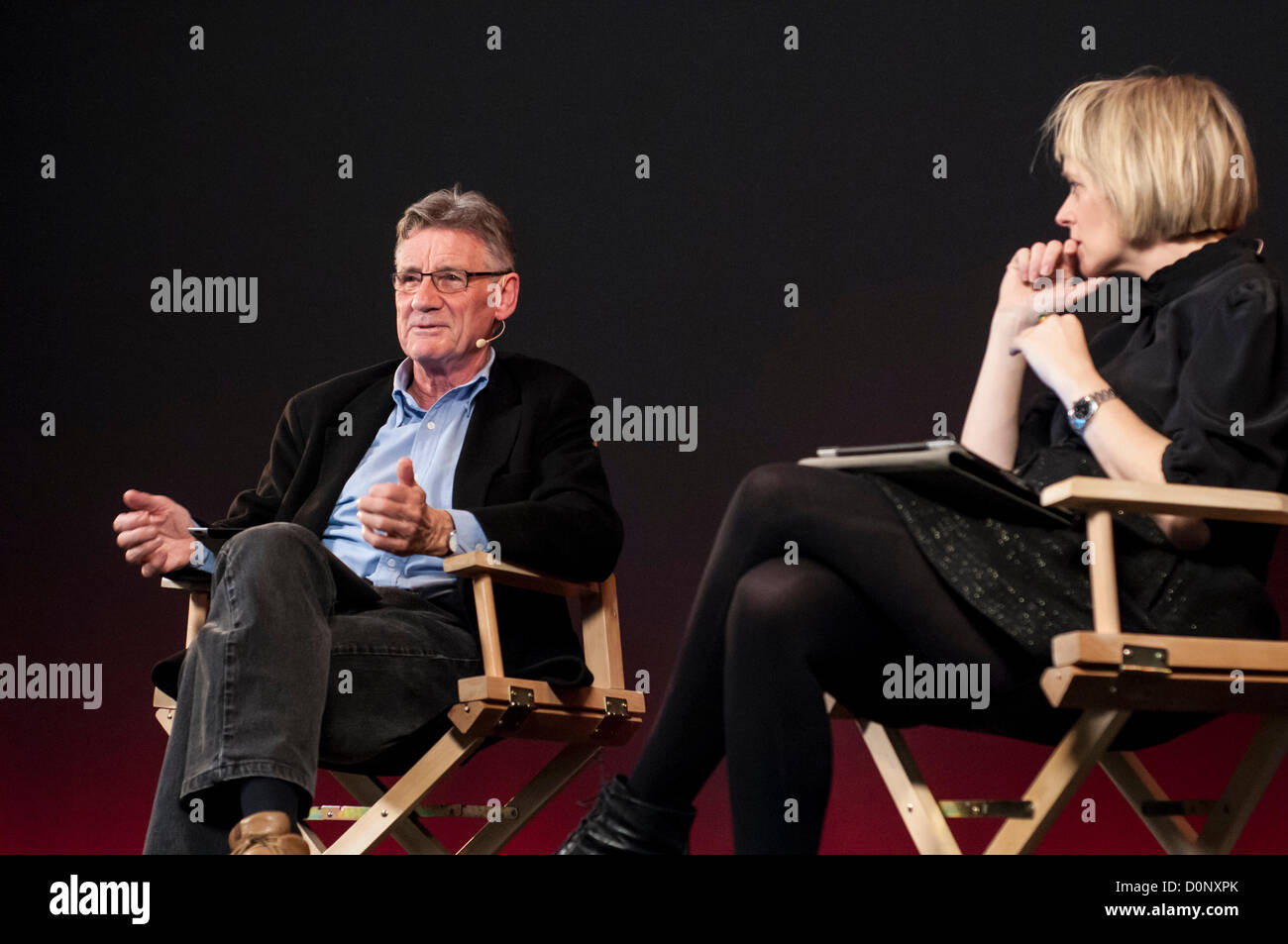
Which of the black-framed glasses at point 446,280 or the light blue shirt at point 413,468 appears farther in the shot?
the black-framed glasses at point 446,280

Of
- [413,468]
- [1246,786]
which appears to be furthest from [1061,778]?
[413,468]

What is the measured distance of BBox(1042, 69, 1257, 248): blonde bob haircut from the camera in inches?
80.4

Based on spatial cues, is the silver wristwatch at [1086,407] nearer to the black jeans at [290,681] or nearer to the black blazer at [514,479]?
the black blazer at [514,479]

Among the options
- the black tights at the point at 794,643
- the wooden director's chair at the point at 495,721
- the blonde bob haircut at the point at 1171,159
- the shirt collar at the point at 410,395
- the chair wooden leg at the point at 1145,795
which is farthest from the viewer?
the shirt collar at the point at 410,395

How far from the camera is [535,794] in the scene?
100 inches

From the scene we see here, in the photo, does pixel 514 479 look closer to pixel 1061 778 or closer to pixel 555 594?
pixel 555 594

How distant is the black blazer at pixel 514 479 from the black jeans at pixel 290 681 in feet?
0.51

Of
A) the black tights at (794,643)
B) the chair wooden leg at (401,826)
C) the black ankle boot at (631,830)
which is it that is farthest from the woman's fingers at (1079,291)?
the chair wooden leg at (401,826)

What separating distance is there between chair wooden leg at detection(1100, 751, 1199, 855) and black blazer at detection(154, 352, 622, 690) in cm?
87

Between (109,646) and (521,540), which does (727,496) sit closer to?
(521,540)

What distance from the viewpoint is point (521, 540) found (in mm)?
2338

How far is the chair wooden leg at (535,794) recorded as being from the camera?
8.16 ft
